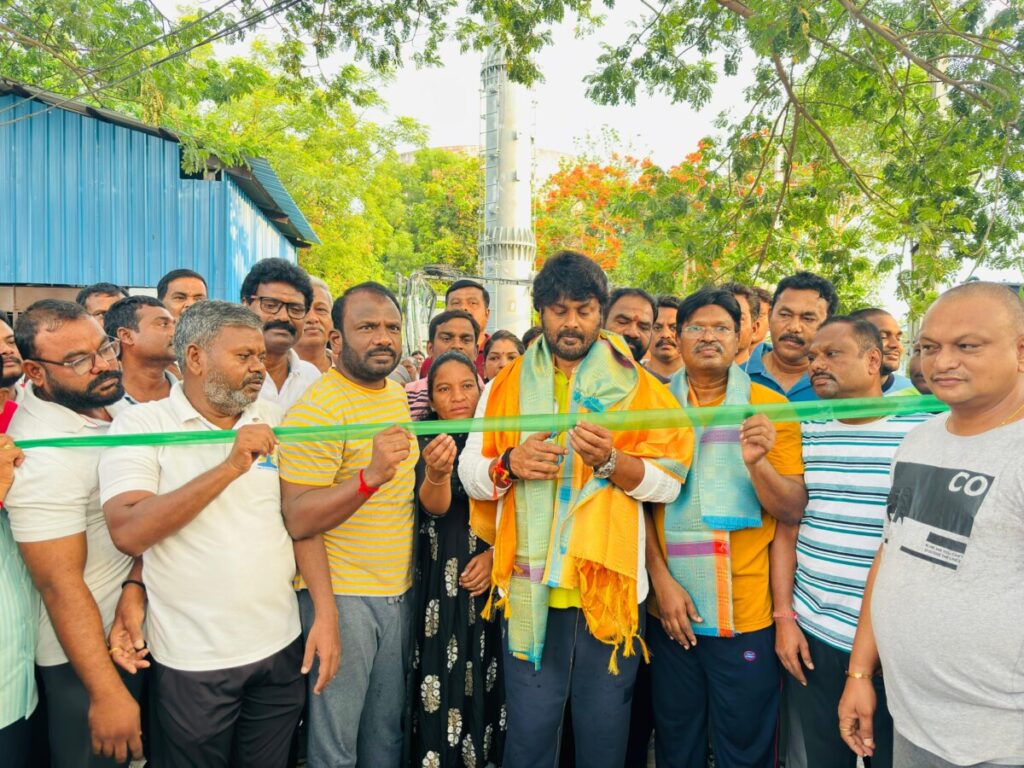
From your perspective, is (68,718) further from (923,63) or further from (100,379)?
(923,63)

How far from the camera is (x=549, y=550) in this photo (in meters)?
2.69

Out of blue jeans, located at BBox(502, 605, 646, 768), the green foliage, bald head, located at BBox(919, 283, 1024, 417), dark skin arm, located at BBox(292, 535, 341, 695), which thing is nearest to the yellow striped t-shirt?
dark skin arm, located at BBox(292, 535, 341, 695)

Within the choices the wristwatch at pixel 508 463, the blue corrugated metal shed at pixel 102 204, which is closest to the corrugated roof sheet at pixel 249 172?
the blue corrugated metal shed at pixel 102 204

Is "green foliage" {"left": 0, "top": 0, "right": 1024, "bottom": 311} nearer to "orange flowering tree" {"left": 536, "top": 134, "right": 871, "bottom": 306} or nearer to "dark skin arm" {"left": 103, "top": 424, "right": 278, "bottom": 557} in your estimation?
"orange flowering tree" {"left": 536, "top": 134, "right": 871, "bottom": 306}

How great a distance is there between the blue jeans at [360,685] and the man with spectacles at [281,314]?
1.22 metres

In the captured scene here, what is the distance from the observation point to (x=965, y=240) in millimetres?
4824

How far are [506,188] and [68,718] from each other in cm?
1102

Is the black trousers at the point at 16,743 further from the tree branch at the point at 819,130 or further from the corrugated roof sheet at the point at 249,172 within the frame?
the corrugated roof sheet at the point at 249,172

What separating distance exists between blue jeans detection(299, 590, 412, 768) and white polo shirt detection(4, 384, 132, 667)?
28.5 inches

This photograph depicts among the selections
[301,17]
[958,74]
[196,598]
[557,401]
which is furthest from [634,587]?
[301,17]

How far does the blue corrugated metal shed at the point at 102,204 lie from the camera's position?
36.9 ft

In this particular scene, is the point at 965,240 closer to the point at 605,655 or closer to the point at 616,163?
the point at 605,655

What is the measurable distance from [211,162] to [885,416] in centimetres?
1158

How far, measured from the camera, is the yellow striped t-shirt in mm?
2723
